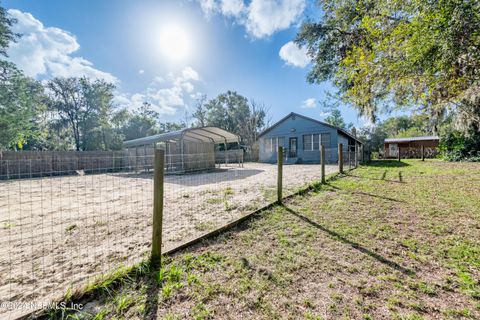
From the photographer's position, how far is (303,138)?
17.3 metres

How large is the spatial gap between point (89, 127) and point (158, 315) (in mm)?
32289

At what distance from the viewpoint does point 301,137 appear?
17359 mm

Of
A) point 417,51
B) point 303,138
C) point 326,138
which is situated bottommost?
point 326,138

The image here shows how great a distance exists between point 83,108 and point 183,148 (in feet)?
78.7

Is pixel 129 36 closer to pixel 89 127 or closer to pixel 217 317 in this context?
pixel 217 317

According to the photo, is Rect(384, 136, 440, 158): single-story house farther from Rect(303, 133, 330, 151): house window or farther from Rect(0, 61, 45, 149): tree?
Rect(0, 61, 45, 149): tree

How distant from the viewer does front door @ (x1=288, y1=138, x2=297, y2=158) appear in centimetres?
1775

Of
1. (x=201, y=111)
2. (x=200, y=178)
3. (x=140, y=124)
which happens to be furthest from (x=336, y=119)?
(x=200, y=178)

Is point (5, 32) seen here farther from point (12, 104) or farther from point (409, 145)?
point (409, 145)

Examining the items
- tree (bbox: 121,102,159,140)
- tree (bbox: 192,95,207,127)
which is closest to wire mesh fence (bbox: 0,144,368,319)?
tree (bbox: 121,102,159,140)

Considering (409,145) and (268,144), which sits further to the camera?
(409,145)

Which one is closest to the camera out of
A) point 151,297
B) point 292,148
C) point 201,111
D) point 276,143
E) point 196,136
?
point 151,297

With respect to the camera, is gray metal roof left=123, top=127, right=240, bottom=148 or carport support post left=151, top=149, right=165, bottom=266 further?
gray metal roof left=123, top=127, right=240, bottom=148

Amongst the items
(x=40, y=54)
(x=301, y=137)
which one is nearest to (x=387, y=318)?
(x=301, y=137)
